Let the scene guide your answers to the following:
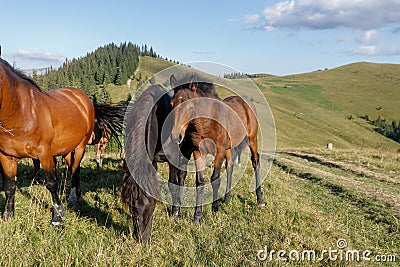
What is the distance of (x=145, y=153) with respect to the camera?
13.9ft

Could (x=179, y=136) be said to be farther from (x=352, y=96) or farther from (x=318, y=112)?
(x=352, y=96)

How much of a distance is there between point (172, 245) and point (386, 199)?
6.25 meters

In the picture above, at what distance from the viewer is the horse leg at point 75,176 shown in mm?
6227

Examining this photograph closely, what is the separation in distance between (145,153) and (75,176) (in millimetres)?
2977

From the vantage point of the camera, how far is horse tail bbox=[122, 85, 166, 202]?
3.87 metres

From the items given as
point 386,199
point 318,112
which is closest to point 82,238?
point 386,199

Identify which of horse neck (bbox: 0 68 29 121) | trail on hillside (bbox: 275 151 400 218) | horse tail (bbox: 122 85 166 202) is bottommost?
trail on hillside (bbox: 275 151 400 218)

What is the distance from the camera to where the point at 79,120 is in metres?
6.38

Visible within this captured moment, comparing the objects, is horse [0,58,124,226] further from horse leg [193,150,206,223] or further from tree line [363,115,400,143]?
tree line [363,115,400,143]

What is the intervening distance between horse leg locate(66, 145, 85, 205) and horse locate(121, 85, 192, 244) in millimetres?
1961

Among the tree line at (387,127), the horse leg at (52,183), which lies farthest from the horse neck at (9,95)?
the tree line at (387,127)

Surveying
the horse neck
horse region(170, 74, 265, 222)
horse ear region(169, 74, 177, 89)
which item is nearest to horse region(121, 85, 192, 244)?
horse ear region(169, 74, 177, 89)

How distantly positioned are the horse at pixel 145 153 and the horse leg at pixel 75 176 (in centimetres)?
196

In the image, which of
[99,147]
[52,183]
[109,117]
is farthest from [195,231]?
[99,147]
